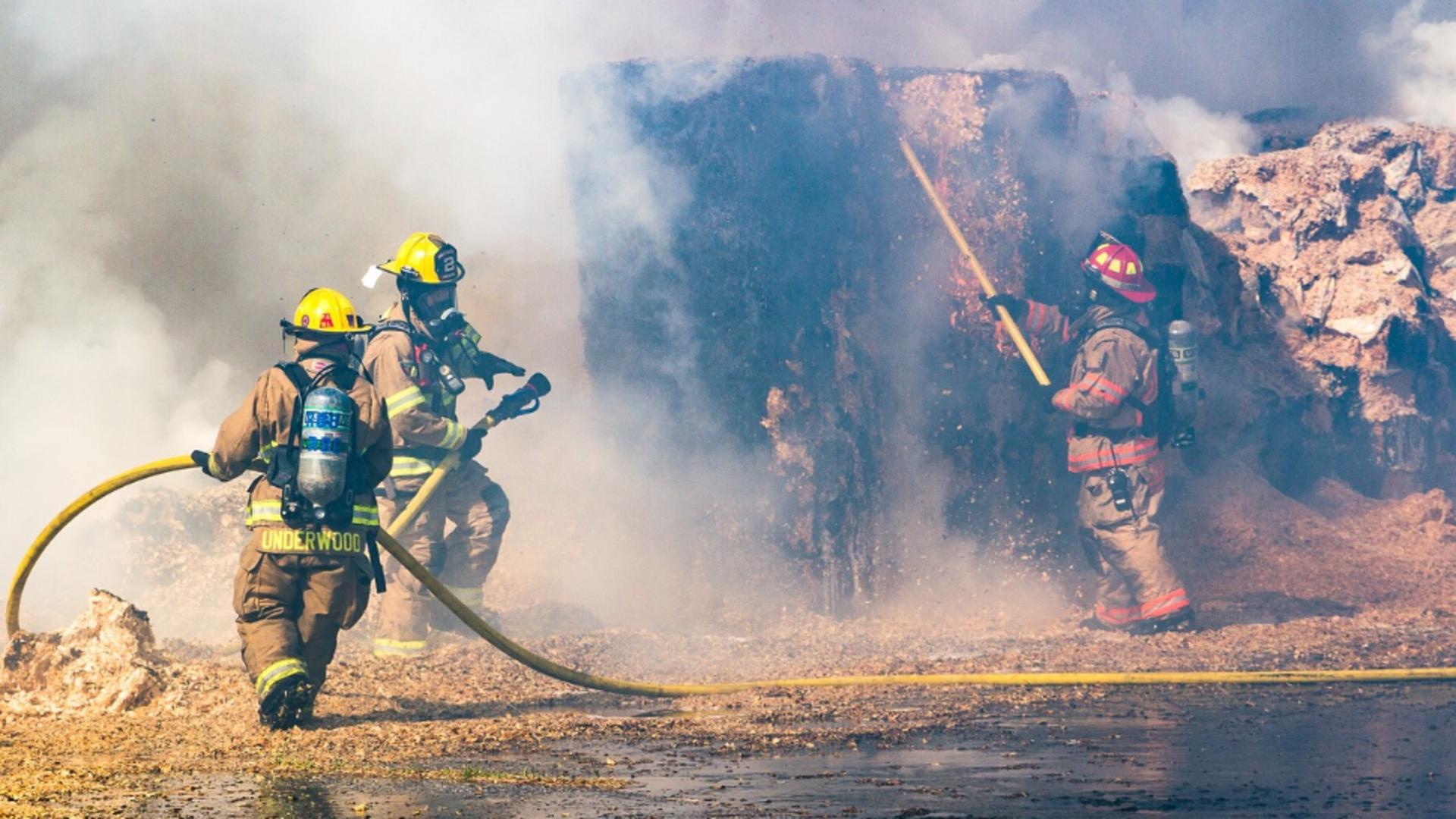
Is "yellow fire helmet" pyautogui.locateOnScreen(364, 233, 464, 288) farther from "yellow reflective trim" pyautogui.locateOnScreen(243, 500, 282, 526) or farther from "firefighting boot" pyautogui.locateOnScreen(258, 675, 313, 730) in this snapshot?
"firefighting boot" pyautogui.locateOnScreen(258, 675, 313, 730)

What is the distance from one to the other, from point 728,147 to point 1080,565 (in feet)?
14.2

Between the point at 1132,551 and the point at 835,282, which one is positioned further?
the point at 835,282

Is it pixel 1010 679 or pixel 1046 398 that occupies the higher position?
pixel 1046 398

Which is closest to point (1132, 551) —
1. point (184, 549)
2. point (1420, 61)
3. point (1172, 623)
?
point (1172, 623)

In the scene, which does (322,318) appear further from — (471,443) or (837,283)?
(837,283)

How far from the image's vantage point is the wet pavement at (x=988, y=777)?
197 inches

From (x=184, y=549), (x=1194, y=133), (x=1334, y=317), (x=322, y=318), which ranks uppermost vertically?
(x=1194, y=133)

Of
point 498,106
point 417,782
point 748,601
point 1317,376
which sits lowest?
point 417,782

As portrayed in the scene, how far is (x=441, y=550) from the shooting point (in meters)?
9.34

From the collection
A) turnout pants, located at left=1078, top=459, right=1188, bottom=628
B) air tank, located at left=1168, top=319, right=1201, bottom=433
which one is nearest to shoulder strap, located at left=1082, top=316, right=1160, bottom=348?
air tank, located at left=1168, top=319, right=1201, bottom=433

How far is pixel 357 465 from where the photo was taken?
22.4 feet

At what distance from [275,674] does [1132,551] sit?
251 inches

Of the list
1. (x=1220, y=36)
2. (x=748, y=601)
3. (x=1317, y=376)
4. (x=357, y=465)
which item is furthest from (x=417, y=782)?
(x=1220, y=36)

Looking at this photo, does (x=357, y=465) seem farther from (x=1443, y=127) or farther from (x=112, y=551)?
(x=1443, y=127)
